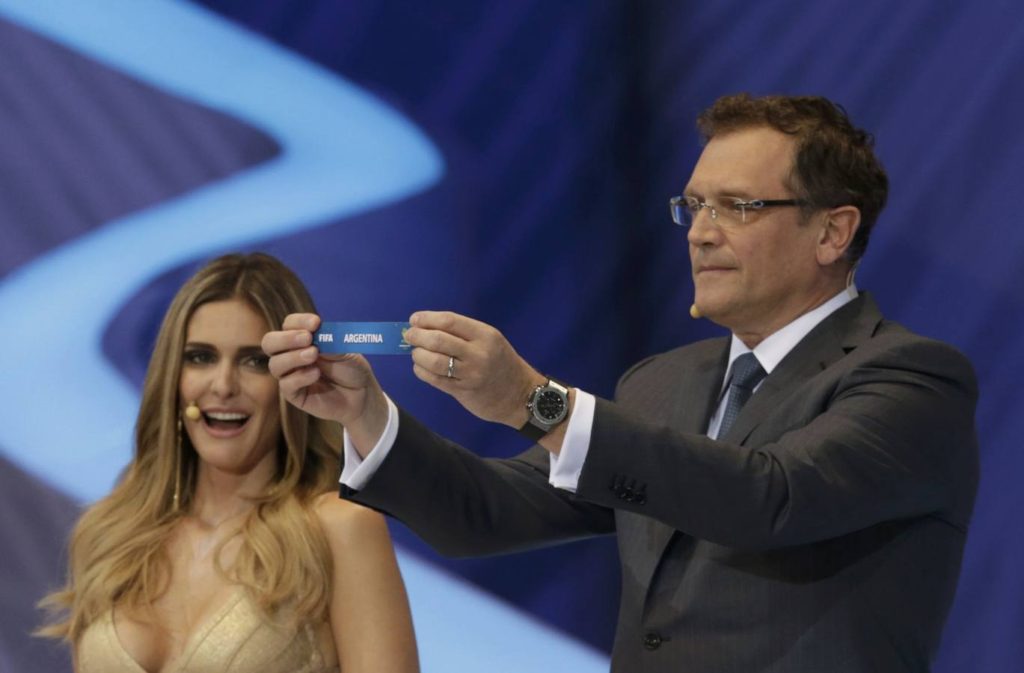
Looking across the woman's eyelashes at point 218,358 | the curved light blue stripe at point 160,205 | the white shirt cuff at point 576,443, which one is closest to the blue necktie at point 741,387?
the white shirt cuff at point 576,443

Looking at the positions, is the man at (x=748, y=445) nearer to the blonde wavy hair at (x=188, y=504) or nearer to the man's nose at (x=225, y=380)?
the blonde wavy hair at (x=188, y=504)

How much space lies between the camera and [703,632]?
205cm

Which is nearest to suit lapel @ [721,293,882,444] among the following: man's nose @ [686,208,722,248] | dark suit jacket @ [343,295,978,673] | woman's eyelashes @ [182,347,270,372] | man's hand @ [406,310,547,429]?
dark suit jacket @ [343,295,978,673]

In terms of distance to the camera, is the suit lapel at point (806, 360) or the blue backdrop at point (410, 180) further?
the blue backdrop at point (410, 180)

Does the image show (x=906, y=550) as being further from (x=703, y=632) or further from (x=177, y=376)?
(x=177, y=376)

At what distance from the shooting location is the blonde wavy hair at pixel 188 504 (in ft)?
9.30

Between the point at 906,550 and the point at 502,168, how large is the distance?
236cm

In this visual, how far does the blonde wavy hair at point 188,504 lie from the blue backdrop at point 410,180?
2.69 feet

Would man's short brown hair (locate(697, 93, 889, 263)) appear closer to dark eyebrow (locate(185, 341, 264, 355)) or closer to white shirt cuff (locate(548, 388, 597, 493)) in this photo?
white shirt cuff (locate(548, 388, 597, 493))

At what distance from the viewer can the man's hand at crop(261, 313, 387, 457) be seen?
1.95 metres

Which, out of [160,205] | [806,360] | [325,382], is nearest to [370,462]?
[325,382]

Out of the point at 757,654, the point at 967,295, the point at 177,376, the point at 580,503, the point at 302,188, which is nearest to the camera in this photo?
the point at 757,654

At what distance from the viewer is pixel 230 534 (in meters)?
2.94

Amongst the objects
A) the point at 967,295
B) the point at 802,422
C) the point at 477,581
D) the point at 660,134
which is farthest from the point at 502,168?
the point at 802,422
